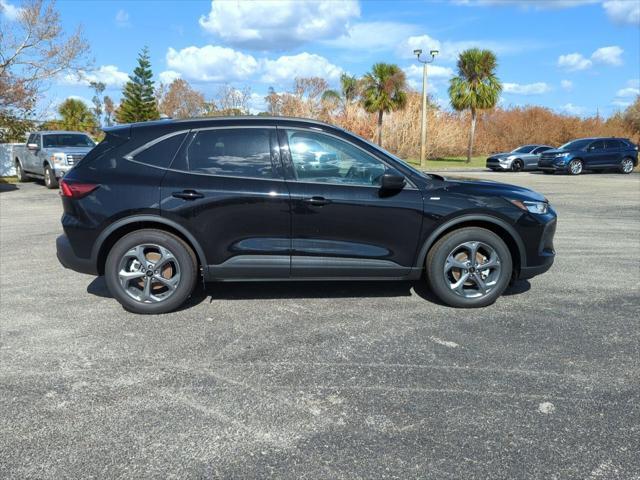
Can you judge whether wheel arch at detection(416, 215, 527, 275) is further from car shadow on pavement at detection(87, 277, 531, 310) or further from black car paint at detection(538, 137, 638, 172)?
black car paint at detection(538, 137, 638, 172)

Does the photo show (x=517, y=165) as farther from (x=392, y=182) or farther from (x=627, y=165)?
(x=392, y=182)

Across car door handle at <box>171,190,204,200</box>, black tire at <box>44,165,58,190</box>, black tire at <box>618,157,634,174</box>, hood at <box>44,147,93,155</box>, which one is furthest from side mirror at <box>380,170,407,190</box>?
black tire at <box>618,157,634,174</box>

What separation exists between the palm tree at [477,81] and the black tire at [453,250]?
33343mm

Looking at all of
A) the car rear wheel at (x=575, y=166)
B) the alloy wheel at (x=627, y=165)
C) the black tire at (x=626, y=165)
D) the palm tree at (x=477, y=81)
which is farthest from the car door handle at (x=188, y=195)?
the palm tree at (x=477, y=81)

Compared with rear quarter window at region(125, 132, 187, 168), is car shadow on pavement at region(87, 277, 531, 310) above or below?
below

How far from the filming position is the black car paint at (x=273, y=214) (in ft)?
15.1

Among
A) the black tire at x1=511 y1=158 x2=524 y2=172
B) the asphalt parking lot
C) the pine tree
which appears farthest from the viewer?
the pine tree

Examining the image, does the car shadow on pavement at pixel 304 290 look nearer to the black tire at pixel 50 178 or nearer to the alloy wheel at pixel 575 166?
the black tire at pixel 50 178

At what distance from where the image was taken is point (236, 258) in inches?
185

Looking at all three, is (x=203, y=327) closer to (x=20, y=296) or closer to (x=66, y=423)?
(x=66, y=423)

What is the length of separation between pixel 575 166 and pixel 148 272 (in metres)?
24.0

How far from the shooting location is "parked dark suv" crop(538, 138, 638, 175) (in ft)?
79.3

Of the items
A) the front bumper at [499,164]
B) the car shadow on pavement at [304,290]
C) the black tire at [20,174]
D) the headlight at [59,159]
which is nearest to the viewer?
the car shadow on pavement at [304,290]

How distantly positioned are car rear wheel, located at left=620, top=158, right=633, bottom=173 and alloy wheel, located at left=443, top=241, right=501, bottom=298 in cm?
2367
